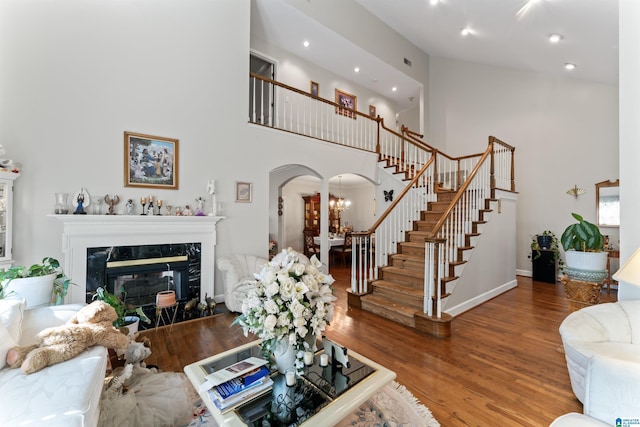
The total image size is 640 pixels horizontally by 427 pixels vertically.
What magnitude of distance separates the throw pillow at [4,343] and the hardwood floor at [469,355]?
1103 millimetres

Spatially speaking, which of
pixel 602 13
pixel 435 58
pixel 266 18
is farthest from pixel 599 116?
pixel 266 18

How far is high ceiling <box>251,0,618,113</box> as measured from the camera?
161 inches

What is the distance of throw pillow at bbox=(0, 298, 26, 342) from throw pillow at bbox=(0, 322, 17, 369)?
0.17ft

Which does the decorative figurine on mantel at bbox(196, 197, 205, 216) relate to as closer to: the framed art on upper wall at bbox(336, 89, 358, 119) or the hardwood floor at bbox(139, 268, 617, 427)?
the hardwood floor at bbox(139, 268, 617, 427)

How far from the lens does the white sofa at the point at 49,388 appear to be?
4.02ft

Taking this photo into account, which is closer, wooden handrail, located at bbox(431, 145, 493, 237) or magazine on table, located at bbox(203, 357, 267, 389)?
magazine on table, located at bbox(203, 357, 267, 389)

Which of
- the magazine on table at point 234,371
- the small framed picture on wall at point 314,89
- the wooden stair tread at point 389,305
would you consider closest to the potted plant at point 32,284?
the magazine on table at point 234,371

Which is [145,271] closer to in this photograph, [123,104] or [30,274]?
[30,274]

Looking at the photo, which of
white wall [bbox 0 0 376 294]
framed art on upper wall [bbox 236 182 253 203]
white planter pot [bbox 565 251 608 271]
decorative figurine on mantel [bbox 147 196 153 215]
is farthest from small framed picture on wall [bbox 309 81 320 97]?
white planter pot [bbox 565 251 608 271]

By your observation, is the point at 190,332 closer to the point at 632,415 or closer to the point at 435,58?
the point at 632,415

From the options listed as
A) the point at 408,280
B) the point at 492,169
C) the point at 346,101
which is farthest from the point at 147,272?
the point at 346,101

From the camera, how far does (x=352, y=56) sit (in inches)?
257

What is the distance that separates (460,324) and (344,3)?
6.43 meters

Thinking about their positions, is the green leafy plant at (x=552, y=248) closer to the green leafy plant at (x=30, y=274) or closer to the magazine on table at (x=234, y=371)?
the magazine on table at (x=234, y=371)
